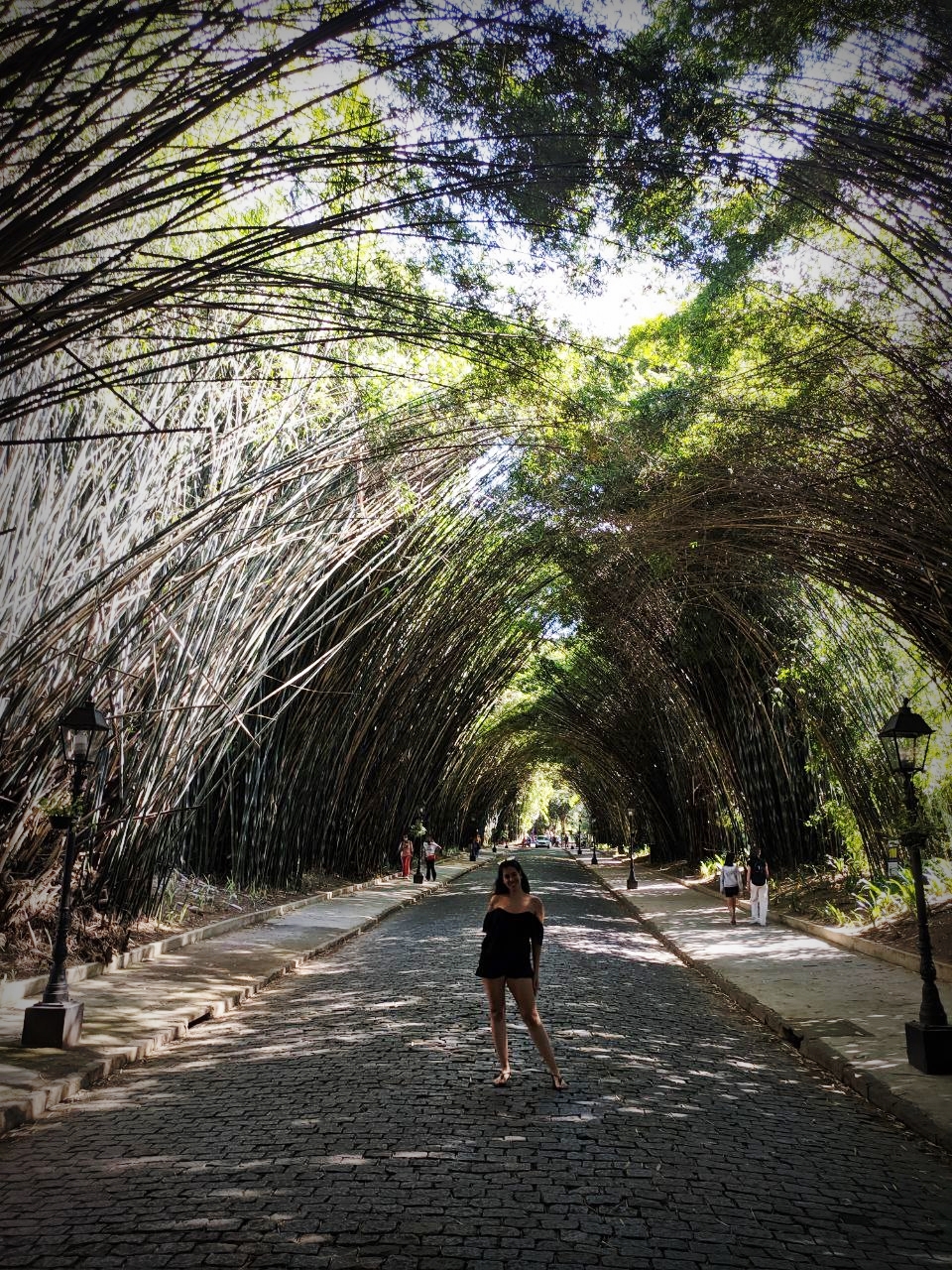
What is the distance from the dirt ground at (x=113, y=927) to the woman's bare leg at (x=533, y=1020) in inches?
130

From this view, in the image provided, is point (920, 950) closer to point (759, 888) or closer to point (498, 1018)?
point (498, 1018)

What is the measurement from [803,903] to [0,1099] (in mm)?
Answer: 9324

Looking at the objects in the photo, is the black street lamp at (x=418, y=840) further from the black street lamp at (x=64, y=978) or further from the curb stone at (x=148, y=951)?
the black street lamp at (x=64, y=978)

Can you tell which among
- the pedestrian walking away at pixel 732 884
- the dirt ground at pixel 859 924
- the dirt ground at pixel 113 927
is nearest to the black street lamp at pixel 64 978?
the dirt ground at pixel 113 927

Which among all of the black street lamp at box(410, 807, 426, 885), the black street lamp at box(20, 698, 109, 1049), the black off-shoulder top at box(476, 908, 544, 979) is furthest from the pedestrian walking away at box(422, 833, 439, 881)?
the black off-shoulder top at box(476, 908, 544, 979)

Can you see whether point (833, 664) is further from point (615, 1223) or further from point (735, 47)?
point (615, 1223)

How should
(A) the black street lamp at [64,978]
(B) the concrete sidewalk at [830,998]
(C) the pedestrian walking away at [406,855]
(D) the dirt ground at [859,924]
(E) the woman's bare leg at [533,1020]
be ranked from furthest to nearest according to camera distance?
1. (C) the pedestrian walking away at [406,855]
2. (D) the dirt ground at [859,924]
3. (A) the black street lamp at [64,978]
4. (B) the concrete sidewalk at [830,998]
5. (E) the woman's bare leg at [533,1020]

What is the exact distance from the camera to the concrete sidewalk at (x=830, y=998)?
3.76m

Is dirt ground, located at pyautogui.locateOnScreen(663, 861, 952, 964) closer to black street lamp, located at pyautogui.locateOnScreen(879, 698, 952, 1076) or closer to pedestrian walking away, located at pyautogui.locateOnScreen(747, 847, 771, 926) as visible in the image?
pedestrian walking away, located at pyautogui.locateOnScreen(747, 847, 771, 926)

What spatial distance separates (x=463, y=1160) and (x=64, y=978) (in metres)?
2.48

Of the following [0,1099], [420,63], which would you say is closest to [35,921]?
[0,1099]

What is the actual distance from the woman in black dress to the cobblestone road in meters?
0.18

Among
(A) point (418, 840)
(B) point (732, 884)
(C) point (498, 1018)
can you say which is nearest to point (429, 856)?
(A) point (418, 840)

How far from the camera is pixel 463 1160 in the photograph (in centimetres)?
288
